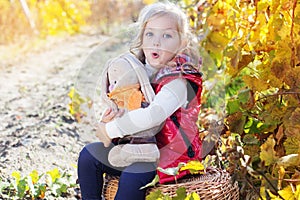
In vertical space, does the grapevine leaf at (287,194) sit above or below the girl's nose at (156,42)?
below

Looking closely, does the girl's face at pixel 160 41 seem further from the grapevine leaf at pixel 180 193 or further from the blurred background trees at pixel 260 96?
the grapevine leaf at pixel 180 193

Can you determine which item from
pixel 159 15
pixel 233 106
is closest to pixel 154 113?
pixel 159 15

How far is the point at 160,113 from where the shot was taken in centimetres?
210

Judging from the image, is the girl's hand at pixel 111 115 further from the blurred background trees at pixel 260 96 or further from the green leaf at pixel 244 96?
the green leaf at pixel 244 96

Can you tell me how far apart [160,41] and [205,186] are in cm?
58

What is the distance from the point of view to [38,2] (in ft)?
34.7

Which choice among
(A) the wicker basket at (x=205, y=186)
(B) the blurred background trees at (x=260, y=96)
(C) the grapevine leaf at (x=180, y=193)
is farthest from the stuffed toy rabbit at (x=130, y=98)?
(B) the blurred background trees at (x=260, y=96)

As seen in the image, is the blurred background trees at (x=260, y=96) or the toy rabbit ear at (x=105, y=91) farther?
the toy rabbit ear at (x=105, y=91)

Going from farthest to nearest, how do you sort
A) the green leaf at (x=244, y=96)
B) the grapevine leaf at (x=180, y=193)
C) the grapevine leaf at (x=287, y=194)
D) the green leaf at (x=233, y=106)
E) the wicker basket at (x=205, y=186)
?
the green leaf at (x=233, y=106), the green leaf at (x=244, y=96), the wicker basket at (x=205, y=186), the grapevine leaf at (x=180, y=193), the grapevine leaf at (x=287, y=194)

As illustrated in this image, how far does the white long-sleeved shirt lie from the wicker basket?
22cm

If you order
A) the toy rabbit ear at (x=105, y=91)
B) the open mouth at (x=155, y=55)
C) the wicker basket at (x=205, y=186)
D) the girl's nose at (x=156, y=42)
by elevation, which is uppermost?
the girl's nose at (x=156, y=42)

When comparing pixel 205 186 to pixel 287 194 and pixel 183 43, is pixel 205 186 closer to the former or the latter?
pixel 287 194

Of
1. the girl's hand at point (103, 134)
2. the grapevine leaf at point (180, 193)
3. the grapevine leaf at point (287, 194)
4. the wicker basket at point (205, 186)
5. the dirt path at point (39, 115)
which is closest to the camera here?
the grapevine leaf at point (287, 194)

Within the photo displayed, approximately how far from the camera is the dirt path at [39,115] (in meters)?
3.26
